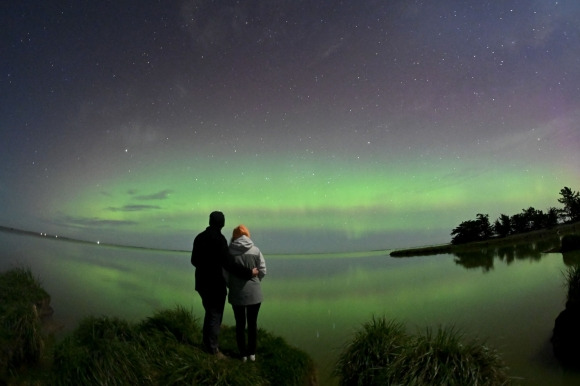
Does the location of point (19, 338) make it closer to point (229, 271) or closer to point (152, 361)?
point (152, 361)

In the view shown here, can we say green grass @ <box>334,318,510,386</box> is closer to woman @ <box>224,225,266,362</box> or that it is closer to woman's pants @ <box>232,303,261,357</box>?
woman's pants @ <box>232,303,261,357</box>

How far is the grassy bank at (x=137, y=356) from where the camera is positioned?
7289 millimetres

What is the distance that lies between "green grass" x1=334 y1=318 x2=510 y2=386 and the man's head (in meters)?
4.84

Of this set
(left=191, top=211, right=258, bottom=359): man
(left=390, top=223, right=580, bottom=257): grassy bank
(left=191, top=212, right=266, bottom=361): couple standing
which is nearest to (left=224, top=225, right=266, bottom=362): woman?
(left=191, top=212, right=266, bottom=361): couple standing

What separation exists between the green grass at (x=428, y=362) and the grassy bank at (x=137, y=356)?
1.90 meters

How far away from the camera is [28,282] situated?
16.5 metres

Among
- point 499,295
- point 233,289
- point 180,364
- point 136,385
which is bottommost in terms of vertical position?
point 499,295

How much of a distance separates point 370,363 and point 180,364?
15.1 feet

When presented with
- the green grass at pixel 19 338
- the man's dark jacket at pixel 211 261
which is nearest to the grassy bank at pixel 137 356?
the green grass at pixel 19 338

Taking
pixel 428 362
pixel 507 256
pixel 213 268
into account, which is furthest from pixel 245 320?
pixel 507 256

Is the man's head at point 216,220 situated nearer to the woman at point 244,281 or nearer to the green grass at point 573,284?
the woman at point 244,281

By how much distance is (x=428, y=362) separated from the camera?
22.0 feet

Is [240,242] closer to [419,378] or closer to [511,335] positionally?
[419,378]

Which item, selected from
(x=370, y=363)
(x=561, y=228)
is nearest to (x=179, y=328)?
(x=370, y=363)
